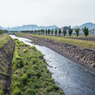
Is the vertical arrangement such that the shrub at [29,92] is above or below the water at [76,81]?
above

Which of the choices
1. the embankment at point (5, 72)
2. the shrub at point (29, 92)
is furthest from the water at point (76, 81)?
the embankment at point (5, 72)

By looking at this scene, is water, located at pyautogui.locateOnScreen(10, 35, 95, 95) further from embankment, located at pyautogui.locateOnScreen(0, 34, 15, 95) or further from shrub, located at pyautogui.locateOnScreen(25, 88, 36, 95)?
embankment, located at pyautogui.locateOnScreen(0, 34, 15, 95)

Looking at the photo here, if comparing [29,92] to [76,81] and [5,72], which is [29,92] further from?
[76,81]

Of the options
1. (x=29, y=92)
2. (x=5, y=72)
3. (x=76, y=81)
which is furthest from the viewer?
(x=76, y=81)

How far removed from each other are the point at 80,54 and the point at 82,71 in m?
11.6

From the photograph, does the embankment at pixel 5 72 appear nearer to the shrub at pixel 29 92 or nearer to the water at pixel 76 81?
the shrub at pixel 29 92

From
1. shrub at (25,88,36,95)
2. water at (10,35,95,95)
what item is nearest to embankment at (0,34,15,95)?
shrub at (25,88,36,95)

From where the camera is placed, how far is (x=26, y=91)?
1519 cm

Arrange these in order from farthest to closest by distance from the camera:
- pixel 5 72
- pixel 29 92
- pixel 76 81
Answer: pixel 76 81, pixel 5 72, pixel 29 92

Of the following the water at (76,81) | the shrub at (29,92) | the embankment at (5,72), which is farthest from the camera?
the water at (76,81)

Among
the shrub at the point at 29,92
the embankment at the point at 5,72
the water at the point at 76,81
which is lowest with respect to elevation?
the water at the point at 76,81

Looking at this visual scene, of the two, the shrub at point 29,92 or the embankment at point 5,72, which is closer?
the embankment at point 5,72

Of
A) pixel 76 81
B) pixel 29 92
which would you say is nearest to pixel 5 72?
pixel 29 92

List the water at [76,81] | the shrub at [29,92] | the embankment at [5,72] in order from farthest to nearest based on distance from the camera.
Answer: the water at [76,81]
the shrub at [29,92]
the embankment at [5,72]
